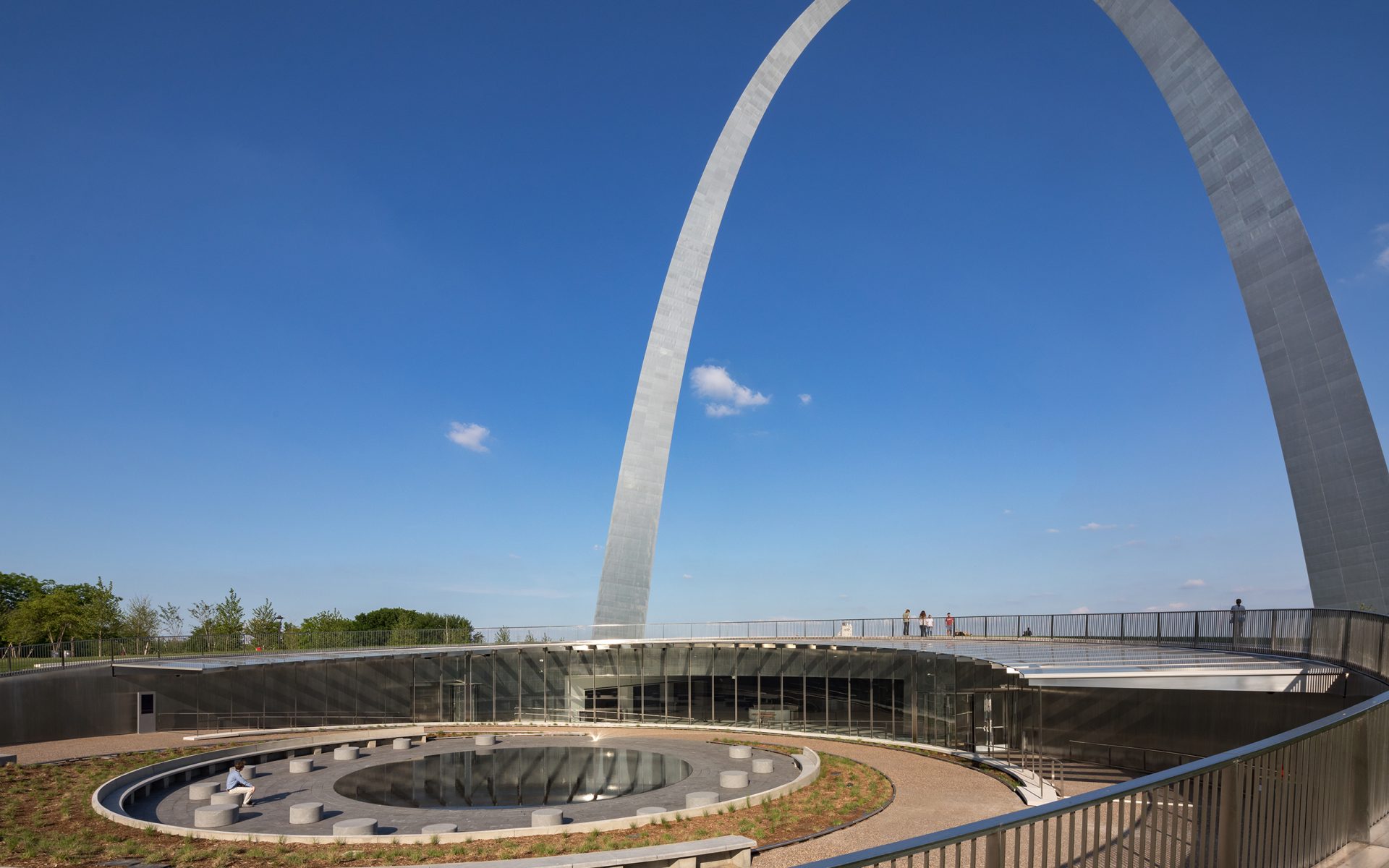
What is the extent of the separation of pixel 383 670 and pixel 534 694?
7.15 m

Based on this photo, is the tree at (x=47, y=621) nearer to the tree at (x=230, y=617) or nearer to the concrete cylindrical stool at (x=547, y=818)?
the tree at (x=230, y=617)

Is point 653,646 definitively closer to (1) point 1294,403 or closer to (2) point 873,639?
(2) point 873,639

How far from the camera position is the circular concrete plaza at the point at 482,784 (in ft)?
74.6

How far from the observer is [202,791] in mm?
25375

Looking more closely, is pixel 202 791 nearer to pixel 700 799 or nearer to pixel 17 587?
pixel 700 799

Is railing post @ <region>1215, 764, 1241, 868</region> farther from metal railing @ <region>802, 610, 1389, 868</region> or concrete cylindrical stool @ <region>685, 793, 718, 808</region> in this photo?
concrete cylindrical stool @ <region>685, 793, 718, 808</region>

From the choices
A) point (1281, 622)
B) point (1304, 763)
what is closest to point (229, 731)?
point (1281, 622)

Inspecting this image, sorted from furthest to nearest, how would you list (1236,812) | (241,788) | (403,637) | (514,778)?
(403,637) < (514,778) < (241,788) < (1236,812)

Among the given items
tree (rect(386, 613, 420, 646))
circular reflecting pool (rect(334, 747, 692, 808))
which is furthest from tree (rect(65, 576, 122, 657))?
circular reflecting pool (rect(334, 747, 692, 808))

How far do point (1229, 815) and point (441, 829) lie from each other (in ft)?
59.9

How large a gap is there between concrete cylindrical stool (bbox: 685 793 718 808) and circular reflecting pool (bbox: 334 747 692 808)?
4703 mm

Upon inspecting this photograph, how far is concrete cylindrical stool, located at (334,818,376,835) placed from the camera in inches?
795

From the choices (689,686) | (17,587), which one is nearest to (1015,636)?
(689,686)

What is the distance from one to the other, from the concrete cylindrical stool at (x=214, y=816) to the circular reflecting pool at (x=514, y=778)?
15.9ft
